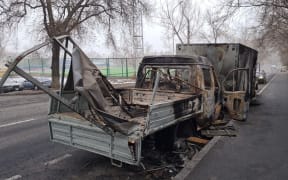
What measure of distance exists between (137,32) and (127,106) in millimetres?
25983

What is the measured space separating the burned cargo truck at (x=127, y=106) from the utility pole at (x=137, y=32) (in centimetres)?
1403

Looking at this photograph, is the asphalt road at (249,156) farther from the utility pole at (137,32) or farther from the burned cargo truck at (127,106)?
the utility pole at (137,32)

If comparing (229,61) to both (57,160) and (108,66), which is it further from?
(108,66)

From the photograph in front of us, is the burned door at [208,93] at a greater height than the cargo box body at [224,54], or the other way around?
the cargo box body at [224,54]

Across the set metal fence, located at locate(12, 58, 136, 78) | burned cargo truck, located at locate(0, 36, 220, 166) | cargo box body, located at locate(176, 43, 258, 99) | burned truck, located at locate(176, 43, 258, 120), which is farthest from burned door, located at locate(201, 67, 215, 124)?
metal fence, located at locate(12, 58, 136, 78)

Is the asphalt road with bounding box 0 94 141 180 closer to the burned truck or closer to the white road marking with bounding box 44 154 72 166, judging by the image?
the white road marking with bounding box 44 154 72 166

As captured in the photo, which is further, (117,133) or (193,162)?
(193,162)

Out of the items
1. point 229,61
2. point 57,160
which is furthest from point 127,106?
point 229,61

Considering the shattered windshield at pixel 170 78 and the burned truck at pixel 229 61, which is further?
the burned truck at pixel 229 61

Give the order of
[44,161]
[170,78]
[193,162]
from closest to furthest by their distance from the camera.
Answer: [193,162] < [44,161] < [170,78]

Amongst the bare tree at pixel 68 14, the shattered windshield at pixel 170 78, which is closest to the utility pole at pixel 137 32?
the bare tree at pixel 68 14

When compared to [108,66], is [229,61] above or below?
above

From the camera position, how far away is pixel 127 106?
648 cm

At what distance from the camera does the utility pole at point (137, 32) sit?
20812 mm
